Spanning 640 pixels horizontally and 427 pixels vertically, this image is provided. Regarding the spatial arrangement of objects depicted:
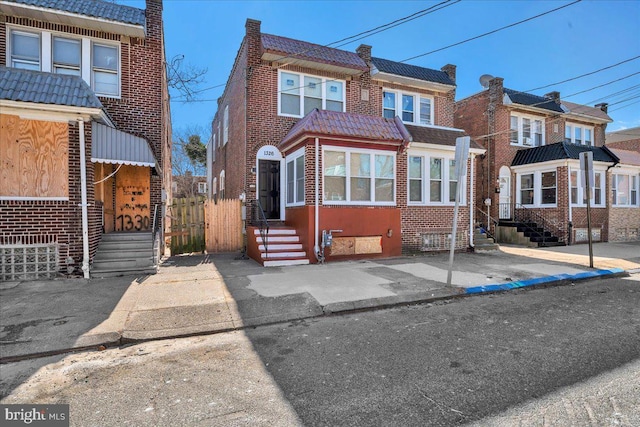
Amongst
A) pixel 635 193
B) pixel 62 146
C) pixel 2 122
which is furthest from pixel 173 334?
pixel 635 193

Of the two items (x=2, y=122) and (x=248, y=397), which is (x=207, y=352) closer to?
(x=248, y=397)

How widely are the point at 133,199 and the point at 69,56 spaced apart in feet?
15.0

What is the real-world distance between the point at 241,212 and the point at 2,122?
697 cm

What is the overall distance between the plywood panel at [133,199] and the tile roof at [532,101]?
18.1m

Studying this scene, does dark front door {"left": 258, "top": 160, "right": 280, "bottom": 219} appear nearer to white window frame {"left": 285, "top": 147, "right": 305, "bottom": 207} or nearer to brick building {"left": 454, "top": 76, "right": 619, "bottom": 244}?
white window frame {"left": 285, "top": 147, "right": 305, "bottom": 207}

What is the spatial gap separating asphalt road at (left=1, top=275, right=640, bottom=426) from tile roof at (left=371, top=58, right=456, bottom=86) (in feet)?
39.3

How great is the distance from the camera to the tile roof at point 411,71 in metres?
14.4

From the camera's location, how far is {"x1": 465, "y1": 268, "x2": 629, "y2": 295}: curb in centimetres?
703

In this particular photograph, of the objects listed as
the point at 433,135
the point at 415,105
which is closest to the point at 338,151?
the point at 433,135

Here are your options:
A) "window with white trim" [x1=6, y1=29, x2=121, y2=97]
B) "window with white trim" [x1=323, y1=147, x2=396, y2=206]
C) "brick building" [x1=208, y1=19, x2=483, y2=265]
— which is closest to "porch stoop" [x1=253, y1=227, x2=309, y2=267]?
"brick building" [x1=208, y1=19, x2=483, y2=265]

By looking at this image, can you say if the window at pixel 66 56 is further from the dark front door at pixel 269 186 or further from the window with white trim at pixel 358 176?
the window with white trim at pixel 358 176

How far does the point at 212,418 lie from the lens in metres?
2.78

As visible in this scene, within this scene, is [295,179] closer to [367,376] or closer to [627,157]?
[367,376]

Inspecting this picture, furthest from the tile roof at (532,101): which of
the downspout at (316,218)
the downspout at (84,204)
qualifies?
the downspout at (84,204)
